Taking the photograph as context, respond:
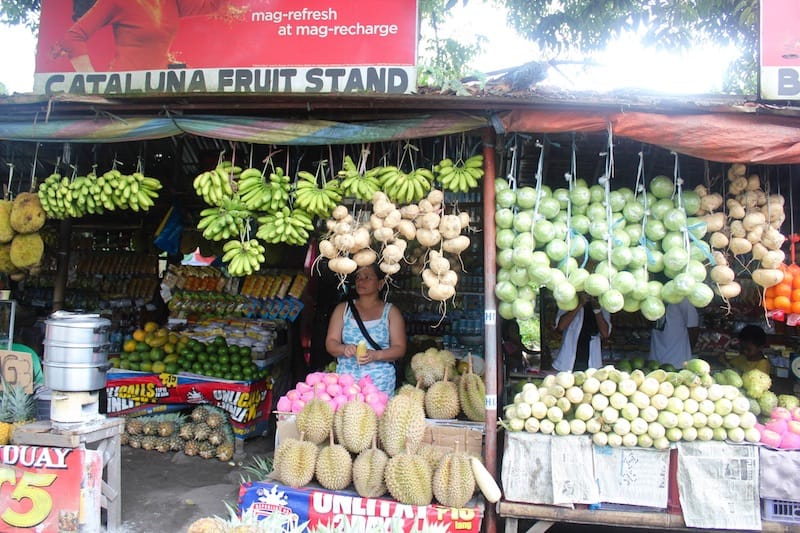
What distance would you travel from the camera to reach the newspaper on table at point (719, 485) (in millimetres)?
3219

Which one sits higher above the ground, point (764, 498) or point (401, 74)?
point (401, 74)

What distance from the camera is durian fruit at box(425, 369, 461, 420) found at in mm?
3859

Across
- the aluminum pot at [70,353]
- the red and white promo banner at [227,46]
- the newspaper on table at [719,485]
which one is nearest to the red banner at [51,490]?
the aluminum pot at [70,353]

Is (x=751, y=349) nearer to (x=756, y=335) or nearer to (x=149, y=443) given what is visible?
(x=756, y=335)

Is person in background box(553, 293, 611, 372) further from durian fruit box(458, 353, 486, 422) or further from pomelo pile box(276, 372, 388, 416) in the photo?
pomelo pile box(276, 372, 388, 416)

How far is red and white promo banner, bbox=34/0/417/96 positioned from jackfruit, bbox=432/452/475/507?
260 centimetres

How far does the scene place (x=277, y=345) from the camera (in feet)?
20.9

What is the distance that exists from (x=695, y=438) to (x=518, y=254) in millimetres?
1515

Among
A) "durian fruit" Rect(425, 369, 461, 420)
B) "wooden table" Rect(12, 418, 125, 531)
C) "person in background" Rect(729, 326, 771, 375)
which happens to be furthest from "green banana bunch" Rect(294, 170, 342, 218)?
"person in background" Rect(729, 326, 771, 375)

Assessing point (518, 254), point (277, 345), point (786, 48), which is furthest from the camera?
point (277, 345)

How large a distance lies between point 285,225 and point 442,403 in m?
1.65

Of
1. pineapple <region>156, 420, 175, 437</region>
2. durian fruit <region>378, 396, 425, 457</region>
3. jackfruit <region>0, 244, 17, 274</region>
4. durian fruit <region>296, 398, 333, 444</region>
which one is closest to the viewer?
durian fruit <region>378, 396, 425, 457</region>

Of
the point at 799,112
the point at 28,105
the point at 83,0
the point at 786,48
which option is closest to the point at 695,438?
the point at 799,112

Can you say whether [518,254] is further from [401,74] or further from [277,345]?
[277,345]
